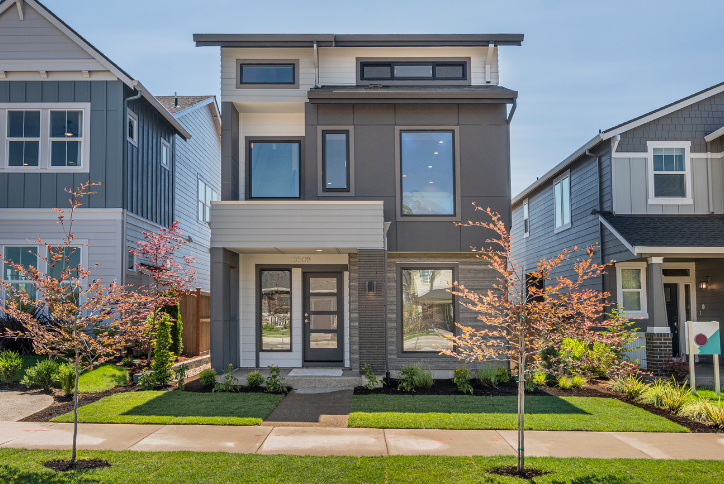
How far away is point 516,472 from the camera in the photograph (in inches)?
228

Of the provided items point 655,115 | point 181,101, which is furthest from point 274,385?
point 181,101

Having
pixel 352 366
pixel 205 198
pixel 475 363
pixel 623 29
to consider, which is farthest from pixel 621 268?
pixel 205 198

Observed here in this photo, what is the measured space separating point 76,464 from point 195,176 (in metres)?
14.8

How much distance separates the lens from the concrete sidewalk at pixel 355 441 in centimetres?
659

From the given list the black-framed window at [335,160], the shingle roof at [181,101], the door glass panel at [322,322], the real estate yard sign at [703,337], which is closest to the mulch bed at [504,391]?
the real estate yard sign at [703,337]

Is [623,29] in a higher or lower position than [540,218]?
higher

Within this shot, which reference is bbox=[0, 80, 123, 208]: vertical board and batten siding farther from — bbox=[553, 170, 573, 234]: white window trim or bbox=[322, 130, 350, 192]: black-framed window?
bbox=[553, 170, 573, 234]: white window trim

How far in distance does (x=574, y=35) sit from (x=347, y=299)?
901cm

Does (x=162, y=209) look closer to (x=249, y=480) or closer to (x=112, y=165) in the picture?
(x=112, y=165)

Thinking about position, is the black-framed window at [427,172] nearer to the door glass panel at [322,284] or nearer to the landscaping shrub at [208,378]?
the door glass panel at [322,284]

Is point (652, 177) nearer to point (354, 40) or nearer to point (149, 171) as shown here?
point (354, 40)

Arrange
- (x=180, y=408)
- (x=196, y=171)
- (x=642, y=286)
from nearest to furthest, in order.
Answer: (x=180, y=408) → (x=642, y=286) → (x=196, y=171)

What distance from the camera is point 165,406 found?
28.5ft

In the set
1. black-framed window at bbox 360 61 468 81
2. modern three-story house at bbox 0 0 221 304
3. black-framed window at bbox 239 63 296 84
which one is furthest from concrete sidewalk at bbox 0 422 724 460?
black-framed window at bbox 360 61 468 81
